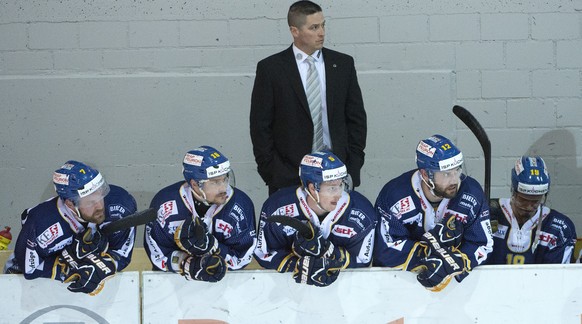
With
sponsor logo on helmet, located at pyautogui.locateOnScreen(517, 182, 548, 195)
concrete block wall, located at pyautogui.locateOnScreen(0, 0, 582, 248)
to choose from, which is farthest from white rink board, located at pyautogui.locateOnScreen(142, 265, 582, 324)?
concrete block wall, located at pyautogui.locateOnScreen(0, 0, 582, 248)

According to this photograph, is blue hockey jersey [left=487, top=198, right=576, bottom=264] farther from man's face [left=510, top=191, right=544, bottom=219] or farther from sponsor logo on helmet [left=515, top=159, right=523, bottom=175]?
sponsor logo on helmet [left=515, top=159, right=523, bottom=175]

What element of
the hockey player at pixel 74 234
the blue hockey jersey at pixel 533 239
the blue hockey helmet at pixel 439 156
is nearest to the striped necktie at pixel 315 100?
the blue hockey helmet at pixel 439 156

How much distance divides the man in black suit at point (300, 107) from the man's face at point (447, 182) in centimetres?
92

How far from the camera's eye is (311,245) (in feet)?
15.7

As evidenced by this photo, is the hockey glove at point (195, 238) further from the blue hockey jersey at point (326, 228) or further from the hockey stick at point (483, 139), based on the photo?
the hockey stick at point (483, 139)

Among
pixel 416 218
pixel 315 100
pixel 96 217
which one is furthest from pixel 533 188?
pixel 96 217

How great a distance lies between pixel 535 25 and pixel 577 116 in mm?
626

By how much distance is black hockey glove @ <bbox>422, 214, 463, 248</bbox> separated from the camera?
16.2ft

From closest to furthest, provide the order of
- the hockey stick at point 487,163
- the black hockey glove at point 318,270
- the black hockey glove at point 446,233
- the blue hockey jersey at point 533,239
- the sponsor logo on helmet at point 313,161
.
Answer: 1. the black hockey glove at point 318,270
2. the black hockey glove at point 446,233
3. the sponsor logo on helmet at point 313,161
4. the blue hockey jersey at point 533,239
5. the hockey stick at point 487,163

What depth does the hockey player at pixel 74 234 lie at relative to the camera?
15.8ft

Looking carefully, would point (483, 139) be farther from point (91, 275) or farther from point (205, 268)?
point (91, 275)

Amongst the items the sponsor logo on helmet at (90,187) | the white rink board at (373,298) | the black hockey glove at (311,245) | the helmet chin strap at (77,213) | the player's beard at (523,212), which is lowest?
the white rink board at (373,298)

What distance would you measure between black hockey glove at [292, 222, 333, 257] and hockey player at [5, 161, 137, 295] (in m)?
0.78

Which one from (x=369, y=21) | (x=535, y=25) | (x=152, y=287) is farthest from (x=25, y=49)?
(x=535, y=25)
